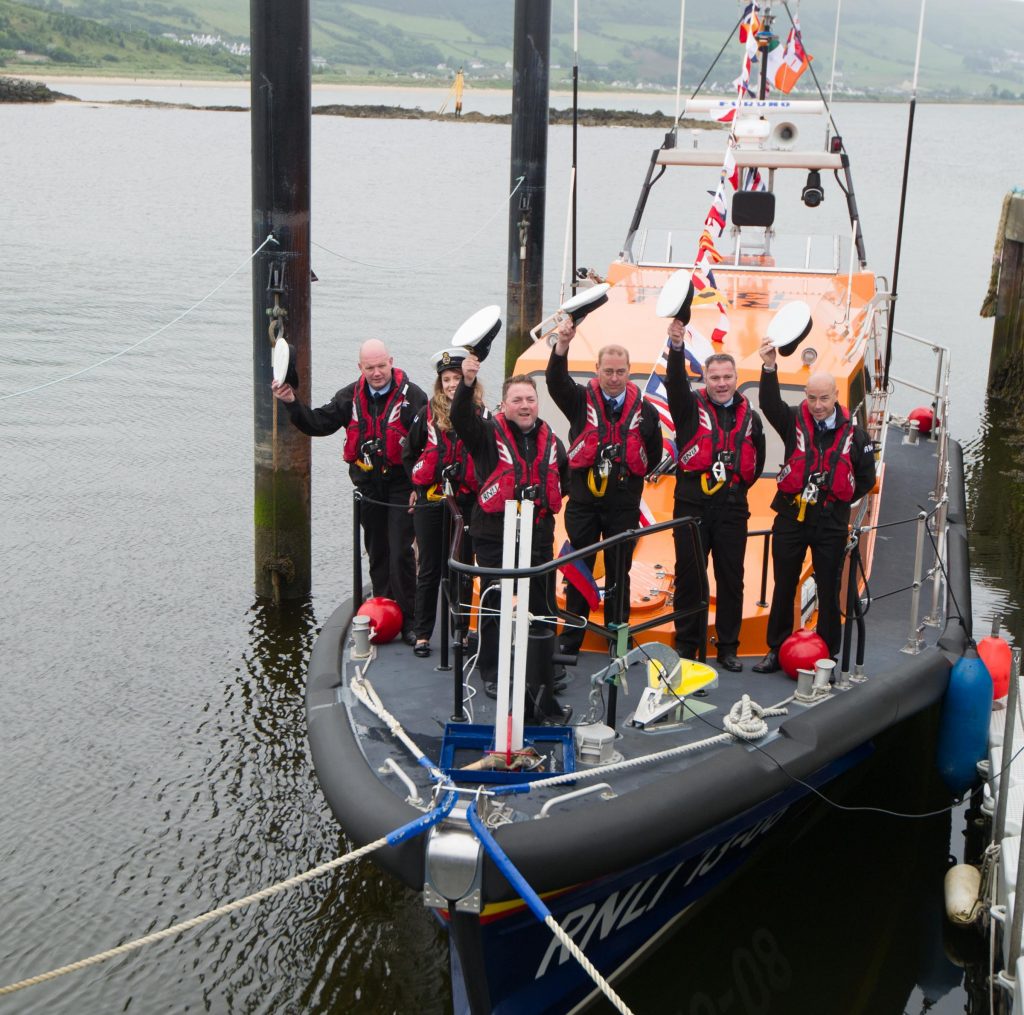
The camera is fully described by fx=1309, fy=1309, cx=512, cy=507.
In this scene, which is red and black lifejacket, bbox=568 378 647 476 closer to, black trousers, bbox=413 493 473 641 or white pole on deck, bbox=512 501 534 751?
black trousers, bbox=413 493 473 641

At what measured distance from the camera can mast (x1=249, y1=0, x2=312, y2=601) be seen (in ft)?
24.0

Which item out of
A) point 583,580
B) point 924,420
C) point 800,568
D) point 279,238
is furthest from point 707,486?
point 924,420

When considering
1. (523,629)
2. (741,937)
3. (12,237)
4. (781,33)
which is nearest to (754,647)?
(741,937)

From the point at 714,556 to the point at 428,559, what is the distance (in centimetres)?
122

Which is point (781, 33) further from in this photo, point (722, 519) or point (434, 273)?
point (434, 273)

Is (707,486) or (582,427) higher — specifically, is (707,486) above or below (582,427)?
below

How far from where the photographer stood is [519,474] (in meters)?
4.88

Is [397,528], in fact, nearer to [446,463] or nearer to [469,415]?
[446,463]

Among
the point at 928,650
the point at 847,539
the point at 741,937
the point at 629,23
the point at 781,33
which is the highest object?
the point at 629,23

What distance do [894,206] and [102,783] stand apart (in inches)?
1220

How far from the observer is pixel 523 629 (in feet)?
13.9

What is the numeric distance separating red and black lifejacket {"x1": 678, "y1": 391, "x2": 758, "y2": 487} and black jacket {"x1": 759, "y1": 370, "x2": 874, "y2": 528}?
0.11m

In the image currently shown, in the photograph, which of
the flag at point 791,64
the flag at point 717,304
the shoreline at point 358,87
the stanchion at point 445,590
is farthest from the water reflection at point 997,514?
the shoreline at point 358,87

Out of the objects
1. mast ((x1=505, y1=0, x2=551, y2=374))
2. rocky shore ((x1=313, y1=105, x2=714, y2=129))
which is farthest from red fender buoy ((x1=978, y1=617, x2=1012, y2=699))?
rocky shore ((x1=313, y1=105, x2=714, y2=129))
